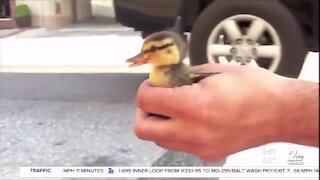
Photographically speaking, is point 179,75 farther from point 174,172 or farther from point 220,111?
point 174,172

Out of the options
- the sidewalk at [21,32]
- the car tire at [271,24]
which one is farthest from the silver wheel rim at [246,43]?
the sidewalk at [21,32]

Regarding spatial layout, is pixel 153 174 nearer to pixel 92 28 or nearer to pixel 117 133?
pixel 117 133

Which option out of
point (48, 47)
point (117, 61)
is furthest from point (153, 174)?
point (48, 47)

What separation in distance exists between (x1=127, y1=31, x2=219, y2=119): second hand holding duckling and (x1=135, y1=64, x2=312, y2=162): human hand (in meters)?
0.02

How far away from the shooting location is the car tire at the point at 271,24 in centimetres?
121

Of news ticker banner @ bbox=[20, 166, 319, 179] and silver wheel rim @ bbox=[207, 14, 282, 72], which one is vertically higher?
silver wheel rim @ bbox=[207, 14, 282, 72]

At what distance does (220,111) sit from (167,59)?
16 centimetres

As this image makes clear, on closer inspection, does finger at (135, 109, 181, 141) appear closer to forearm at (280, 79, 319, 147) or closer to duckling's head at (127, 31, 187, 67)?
duckling's head at (127, 31, 187, 67)

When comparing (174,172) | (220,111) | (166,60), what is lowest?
(174,172)

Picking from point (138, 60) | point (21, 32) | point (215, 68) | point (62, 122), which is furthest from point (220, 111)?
point (21, 32)

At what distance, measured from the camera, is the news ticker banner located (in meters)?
1.23

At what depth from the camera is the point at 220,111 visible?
3.90 feet

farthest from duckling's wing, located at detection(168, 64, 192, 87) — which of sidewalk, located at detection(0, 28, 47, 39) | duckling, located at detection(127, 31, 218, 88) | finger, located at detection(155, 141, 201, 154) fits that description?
sidewalk, located at detection(0, 28, 47, 39)

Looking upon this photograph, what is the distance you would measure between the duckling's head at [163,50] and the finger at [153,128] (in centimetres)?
13
